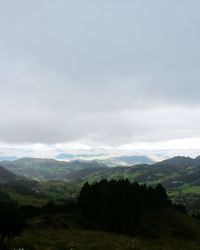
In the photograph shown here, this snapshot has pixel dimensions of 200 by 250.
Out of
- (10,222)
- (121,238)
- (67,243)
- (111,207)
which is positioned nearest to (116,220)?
(111,207)

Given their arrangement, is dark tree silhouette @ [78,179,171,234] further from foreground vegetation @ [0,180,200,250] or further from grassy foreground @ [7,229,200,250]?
grassy foreground @ [7,229,200,250]

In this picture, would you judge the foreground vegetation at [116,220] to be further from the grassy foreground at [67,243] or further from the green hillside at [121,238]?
the grassy foreground at [67,243]

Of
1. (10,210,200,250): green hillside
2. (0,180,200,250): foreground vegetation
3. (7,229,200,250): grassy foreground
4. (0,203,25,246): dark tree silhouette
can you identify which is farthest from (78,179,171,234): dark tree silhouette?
(0,203,25,246): dark tree silhouette

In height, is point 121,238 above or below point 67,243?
below

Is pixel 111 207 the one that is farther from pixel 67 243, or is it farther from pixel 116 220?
pixel 67 243

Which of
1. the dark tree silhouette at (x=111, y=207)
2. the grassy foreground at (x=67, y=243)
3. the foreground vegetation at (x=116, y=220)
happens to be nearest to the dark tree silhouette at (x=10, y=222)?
the grassy foreground at (x=67, y=243)

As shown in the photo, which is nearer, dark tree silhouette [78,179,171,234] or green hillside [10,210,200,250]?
green hillside [10,210,200,250]

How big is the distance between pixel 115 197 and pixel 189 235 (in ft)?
69.6

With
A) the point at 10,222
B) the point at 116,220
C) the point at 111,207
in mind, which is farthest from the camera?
the point at 111,207

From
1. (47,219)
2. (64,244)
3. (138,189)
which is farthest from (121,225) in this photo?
(64,244)

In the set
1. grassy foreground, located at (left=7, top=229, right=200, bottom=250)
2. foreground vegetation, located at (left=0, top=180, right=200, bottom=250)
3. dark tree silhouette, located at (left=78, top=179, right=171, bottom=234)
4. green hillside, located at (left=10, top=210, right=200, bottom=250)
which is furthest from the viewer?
dark tree silhouette, located at (left=78, top=179, right=171, bottom=234)

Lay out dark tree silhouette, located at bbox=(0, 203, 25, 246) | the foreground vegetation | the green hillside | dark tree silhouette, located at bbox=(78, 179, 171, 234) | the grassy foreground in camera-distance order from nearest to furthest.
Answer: the grassy foreground
dark tree silhouette, located at bbox=(0, 203, 25, 246)
the green hillside
the foreground vegetation
dark tree silhouette, located at bbox=(78, 179, 171, 234)

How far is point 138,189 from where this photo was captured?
121312 millimetres

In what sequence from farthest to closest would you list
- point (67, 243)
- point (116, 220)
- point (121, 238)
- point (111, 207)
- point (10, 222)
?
point (111, 207)
point (116, 220)
point (121, 238)
point (67, 243)
point (10, 222)
